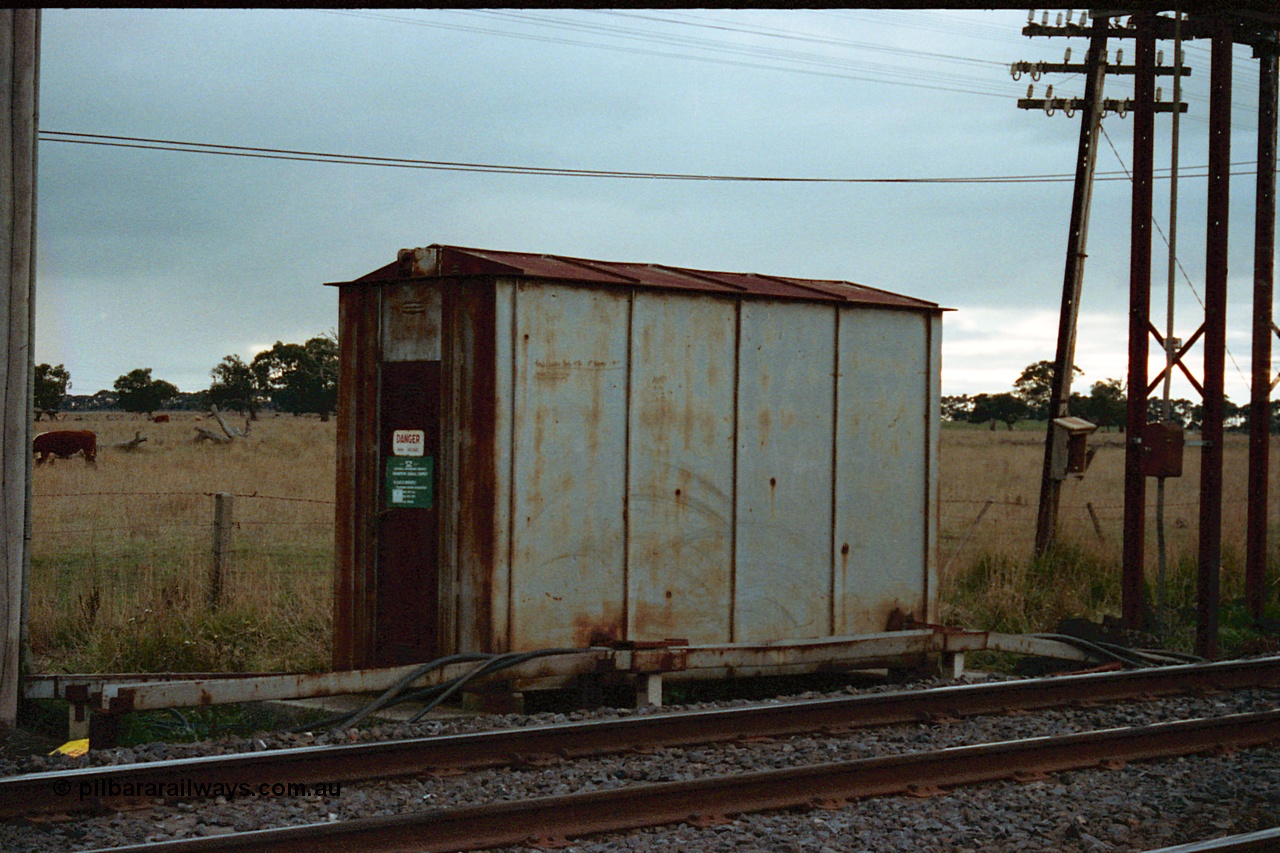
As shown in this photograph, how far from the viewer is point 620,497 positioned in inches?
351

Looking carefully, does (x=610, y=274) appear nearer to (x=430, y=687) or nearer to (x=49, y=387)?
(x=430, y=687)

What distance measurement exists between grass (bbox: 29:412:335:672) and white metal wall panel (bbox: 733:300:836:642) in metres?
3.53

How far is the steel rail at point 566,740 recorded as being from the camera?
5836 mm

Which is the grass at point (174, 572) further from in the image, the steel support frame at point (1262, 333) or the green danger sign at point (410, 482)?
the steel support frame at point (1262, 333)

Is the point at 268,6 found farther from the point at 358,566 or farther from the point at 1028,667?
the point at 1028,667

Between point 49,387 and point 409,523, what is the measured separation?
115ft

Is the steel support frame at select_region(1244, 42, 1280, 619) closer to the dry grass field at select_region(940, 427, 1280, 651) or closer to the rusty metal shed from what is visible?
the dry grass field at select_region(940, 427, 1280, 651)

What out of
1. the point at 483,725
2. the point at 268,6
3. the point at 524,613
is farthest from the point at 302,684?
the point at 268,6

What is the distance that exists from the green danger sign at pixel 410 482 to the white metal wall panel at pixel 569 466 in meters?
0.70

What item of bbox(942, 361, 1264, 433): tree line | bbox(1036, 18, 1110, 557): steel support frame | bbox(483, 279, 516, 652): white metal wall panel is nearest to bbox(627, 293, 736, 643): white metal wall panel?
bbox(483, 279, 516, 652): white metal wall panel

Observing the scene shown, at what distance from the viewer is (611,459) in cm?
889

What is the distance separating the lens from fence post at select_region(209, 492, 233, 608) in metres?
11.3

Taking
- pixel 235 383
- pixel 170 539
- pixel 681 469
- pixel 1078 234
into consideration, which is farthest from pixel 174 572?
pixel 235 383

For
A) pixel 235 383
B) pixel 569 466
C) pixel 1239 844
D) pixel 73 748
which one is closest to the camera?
pixel 1239 844
